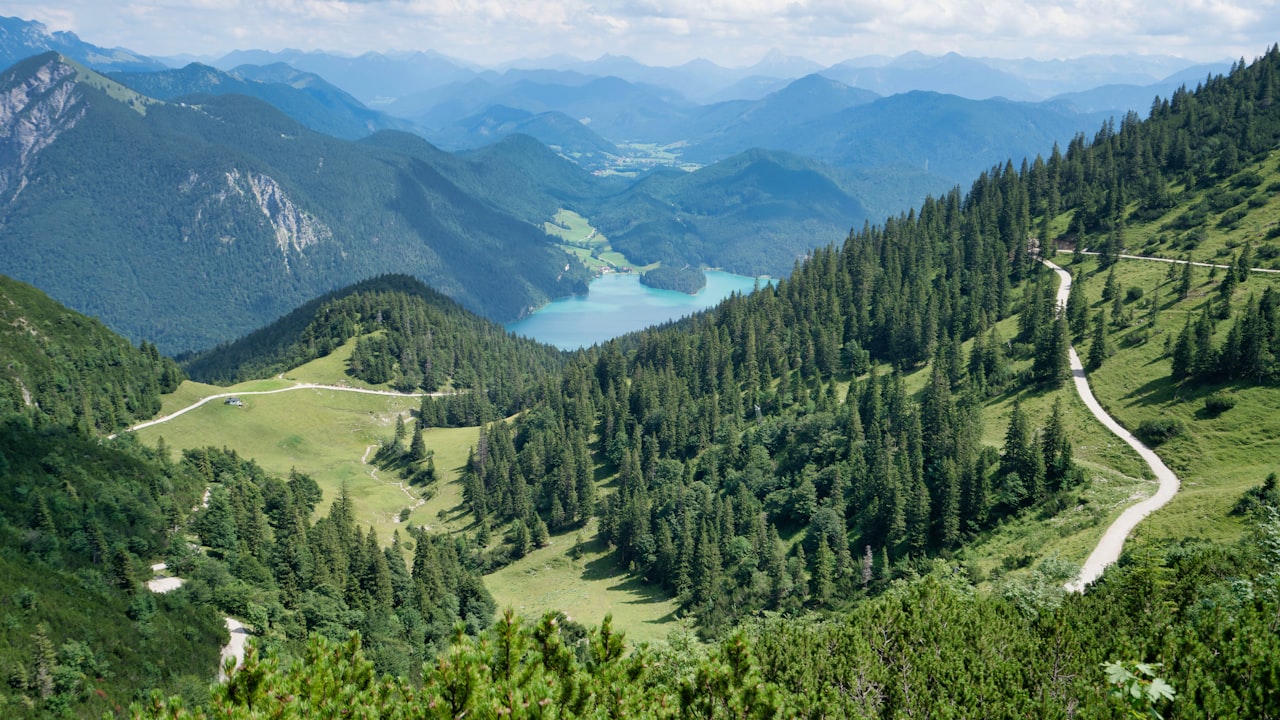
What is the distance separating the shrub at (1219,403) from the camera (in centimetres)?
8306

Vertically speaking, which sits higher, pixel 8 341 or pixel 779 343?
pixel 8 341

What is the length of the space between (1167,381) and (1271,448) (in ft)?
70.9

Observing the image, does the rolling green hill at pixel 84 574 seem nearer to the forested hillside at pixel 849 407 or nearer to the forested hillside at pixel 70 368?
the forested hillside at pixel 70 368

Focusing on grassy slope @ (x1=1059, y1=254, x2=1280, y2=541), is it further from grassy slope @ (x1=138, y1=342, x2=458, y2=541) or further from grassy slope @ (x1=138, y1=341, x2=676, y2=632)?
grassy slope @ (x1=138, y1=342, x2=458, y2=541)

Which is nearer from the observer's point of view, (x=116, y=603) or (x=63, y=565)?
(x=116, y=603)

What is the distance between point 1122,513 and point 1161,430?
75.1ft

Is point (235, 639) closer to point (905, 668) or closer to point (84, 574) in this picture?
point (84, 574)

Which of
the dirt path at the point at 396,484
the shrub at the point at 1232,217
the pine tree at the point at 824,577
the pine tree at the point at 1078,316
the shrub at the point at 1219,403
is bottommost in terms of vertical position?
the dirt path at the point at 396,484

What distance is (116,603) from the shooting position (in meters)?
67.6

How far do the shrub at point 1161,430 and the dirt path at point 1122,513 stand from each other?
46.1 inches

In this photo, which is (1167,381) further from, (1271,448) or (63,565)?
(63,565)

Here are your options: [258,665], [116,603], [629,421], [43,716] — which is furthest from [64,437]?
[258,665]

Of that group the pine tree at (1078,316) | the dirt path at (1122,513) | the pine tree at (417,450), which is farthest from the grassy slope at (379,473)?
the pine tree at (1078,316)

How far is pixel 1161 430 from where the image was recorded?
8381cm
